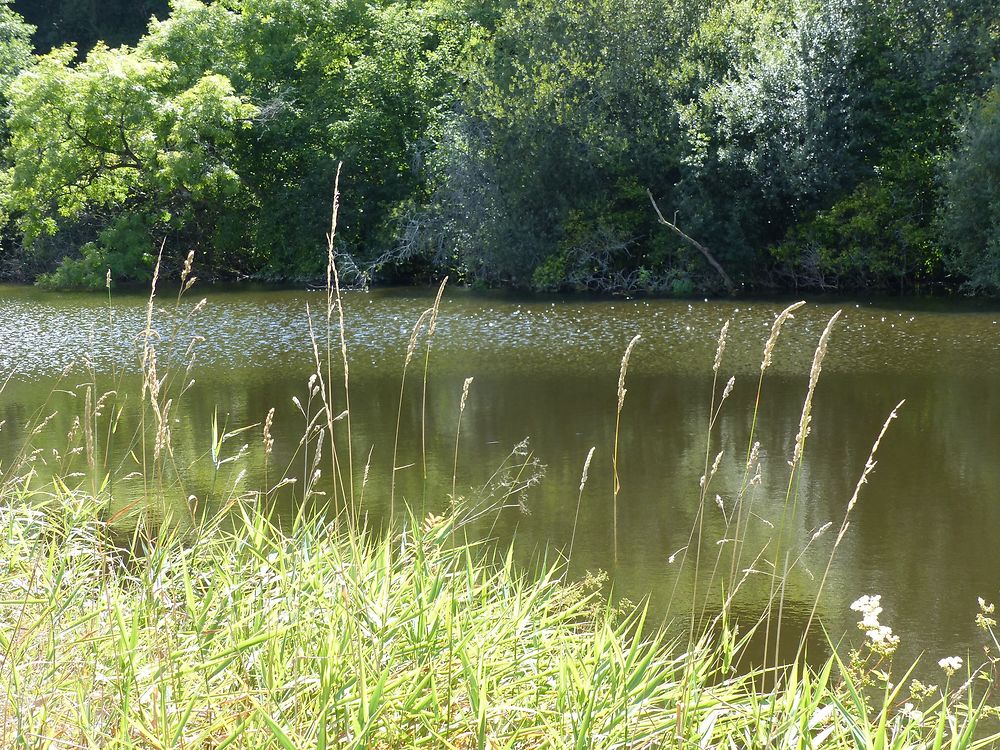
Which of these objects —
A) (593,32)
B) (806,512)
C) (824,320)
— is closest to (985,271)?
(824,320)

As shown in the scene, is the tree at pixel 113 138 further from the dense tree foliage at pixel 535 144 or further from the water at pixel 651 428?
the water at pixel 651 428

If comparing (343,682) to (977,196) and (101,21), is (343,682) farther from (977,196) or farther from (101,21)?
(101,21)

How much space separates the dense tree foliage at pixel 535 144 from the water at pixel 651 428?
2.43m

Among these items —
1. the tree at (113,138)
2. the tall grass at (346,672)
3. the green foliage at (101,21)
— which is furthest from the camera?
the green foliage at (101,21)

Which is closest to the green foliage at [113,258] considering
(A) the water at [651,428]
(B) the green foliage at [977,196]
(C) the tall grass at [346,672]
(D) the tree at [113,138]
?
(D) the tree at [113,138]

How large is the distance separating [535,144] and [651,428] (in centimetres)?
1103

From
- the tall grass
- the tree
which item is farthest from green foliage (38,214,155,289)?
the tall grass

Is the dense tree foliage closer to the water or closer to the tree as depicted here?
the tree

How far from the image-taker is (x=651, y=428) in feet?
25.2

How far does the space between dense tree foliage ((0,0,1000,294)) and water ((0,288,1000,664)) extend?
7.97 ft

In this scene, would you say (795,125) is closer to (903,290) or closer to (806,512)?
(903,290)

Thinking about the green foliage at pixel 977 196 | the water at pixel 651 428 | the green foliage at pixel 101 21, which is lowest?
the water at pixel 651 428

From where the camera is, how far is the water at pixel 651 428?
4.70 metres

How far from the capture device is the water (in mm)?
4703
